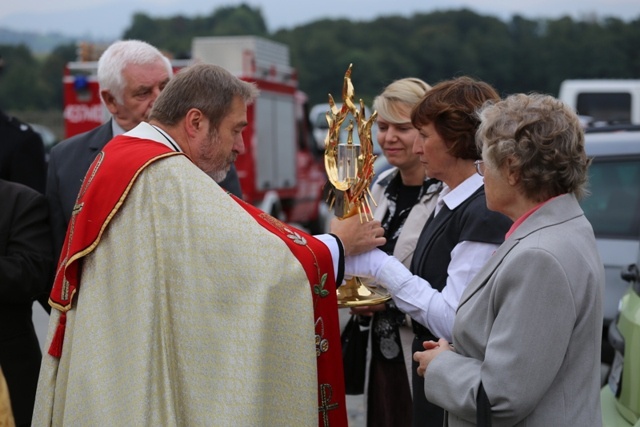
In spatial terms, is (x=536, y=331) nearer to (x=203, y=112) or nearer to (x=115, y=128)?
(x=203, y=112)

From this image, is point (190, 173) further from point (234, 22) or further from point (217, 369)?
point (234, 22)

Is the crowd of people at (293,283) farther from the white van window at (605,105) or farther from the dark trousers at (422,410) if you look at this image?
the white van window at (605,105)

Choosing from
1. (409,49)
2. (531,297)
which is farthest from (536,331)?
(409,49)

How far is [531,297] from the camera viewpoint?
2389mm

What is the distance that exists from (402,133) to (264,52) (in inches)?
388

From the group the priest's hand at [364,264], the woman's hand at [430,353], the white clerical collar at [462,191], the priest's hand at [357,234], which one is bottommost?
the woman's hand at [430,353]

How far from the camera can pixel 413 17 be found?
61.2 m

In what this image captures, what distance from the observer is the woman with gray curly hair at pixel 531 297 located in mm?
2393

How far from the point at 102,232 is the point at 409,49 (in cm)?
5017

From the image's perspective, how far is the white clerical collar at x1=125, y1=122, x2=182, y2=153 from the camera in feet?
9.36

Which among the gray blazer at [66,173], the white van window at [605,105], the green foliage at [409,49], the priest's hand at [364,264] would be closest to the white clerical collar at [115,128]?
the gray blazer at [66,173]

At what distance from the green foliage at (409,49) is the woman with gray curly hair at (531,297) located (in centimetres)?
3108

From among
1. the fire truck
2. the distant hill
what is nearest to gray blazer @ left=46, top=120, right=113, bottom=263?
the fire truck

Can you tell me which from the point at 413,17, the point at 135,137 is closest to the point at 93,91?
the point at 135,137
